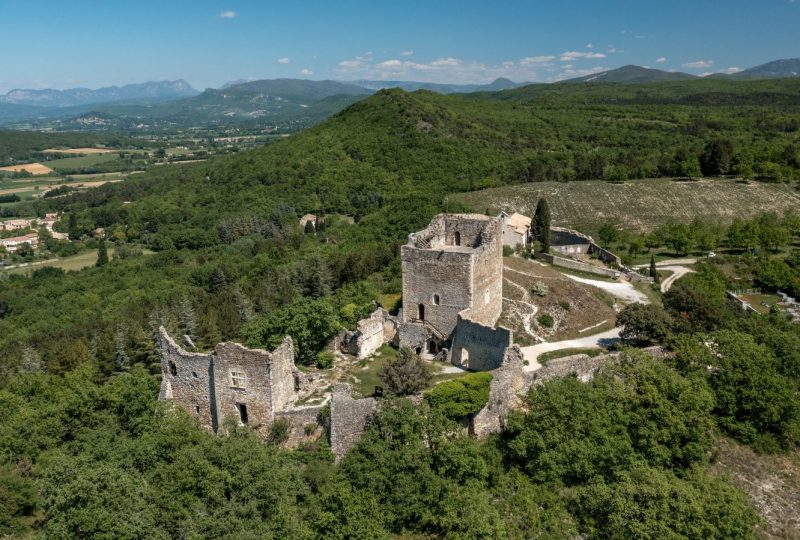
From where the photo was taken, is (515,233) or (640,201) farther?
(640,201)

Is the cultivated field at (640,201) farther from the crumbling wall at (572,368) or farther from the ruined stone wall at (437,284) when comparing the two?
the crumbling wall at (572,368)

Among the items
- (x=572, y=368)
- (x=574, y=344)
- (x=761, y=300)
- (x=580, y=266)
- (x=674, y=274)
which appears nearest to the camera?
(x=572, y=368)

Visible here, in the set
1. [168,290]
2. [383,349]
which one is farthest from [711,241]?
[168,290]

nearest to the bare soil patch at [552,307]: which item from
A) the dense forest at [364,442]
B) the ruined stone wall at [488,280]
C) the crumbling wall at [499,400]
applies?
the ruined stone wall at [488,280]

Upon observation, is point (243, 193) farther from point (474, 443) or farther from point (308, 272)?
point (474, 443)

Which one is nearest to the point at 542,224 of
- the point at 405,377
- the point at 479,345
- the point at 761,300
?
the point at 761,300

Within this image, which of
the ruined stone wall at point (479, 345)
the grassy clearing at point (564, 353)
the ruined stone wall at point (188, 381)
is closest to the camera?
the ruined stone wall at point (188, 381)

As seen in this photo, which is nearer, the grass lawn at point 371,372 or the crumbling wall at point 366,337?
the grass lawn at point 371,372

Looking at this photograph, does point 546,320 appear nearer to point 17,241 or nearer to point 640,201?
point 640,201

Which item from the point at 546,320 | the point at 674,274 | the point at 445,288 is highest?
the point at 445,288
